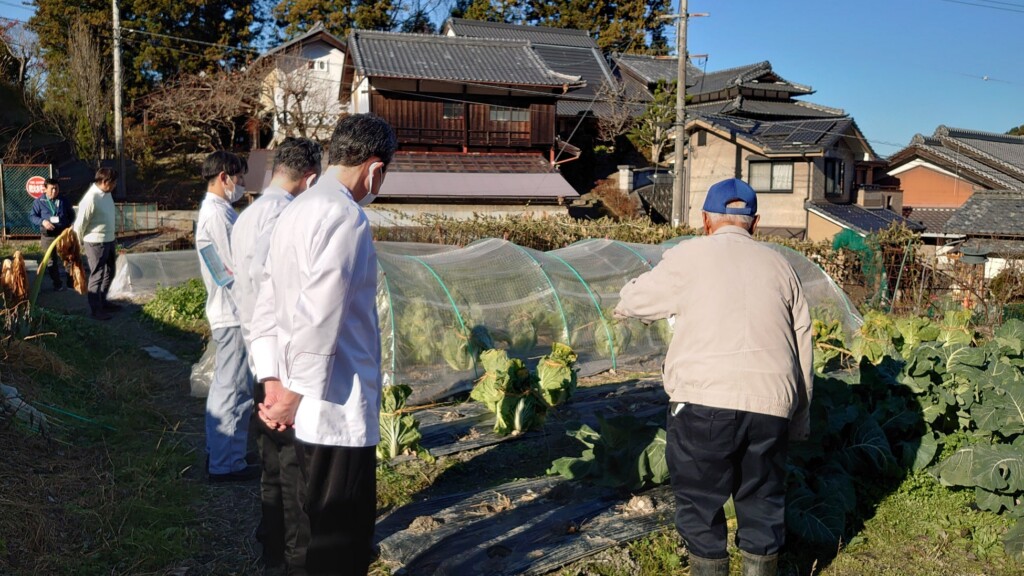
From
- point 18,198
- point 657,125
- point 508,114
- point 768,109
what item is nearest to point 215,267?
point 18,198

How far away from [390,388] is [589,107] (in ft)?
87.6

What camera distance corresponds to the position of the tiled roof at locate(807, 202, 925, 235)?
2206 cm

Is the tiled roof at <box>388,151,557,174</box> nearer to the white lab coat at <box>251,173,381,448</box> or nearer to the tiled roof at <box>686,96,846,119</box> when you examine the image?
the tiled roof at <box>686,96,846,119</box>

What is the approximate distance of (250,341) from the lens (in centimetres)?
296

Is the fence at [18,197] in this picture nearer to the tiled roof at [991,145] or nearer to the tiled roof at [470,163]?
the tiled roof at [470,163]

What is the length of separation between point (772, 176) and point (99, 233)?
20.1m

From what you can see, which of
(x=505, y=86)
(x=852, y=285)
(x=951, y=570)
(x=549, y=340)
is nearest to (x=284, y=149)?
(x=951, y=570)

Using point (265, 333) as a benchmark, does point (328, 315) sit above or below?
above

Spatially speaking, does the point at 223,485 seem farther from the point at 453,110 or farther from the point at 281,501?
the point at 453,110

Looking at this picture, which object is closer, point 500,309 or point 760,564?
point 760,564

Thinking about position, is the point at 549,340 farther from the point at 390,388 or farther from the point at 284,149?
the point at 284,149

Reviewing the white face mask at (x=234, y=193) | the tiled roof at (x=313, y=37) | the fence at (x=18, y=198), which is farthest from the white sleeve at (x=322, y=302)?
the tiled roof at (x=313, y=37)

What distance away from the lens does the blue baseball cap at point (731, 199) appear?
285cm

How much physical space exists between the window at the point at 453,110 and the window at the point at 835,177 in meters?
10.9
